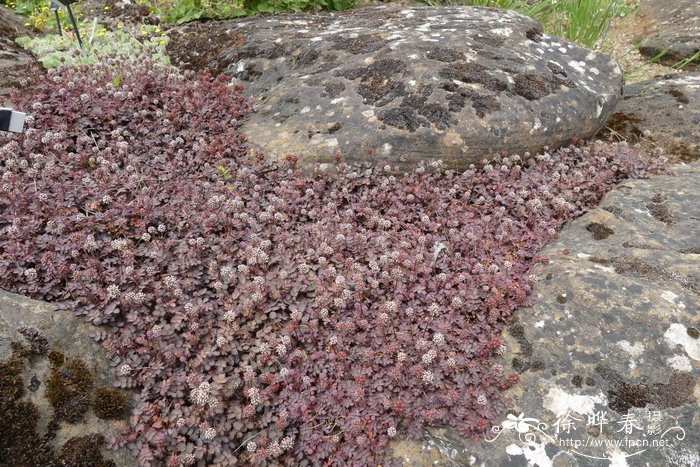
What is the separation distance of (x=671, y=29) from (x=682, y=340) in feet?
34.6

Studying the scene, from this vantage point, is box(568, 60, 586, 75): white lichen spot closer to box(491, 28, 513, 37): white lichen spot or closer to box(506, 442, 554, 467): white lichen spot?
box(491, 28, 513, 37): white lichen spot

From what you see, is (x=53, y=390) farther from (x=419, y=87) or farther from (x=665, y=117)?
(x=665, y=117)

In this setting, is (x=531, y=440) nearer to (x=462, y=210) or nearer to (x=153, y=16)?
(x=462, y=210)

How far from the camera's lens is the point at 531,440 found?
3.35 meters

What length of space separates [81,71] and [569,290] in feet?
21.7

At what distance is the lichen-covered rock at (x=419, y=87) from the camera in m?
5.52

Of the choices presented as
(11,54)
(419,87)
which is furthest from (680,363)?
(11,54)

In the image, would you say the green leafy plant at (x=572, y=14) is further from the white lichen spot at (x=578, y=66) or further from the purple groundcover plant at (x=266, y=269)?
the purple groundcover plant at (x=266, y=269)

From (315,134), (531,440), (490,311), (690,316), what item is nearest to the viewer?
(531,440)

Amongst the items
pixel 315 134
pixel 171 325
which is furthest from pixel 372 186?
pixel 171 325

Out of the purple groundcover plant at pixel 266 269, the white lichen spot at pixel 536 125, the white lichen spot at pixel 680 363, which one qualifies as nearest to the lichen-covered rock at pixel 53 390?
the purple groundcover plant at pixel 266 269

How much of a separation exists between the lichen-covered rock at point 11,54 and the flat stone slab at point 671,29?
38.2 feet

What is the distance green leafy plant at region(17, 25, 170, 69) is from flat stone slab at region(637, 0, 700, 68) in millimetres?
9944

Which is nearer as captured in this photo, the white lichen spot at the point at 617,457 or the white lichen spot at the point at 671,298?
the white lichen spot at the point at 617,457
